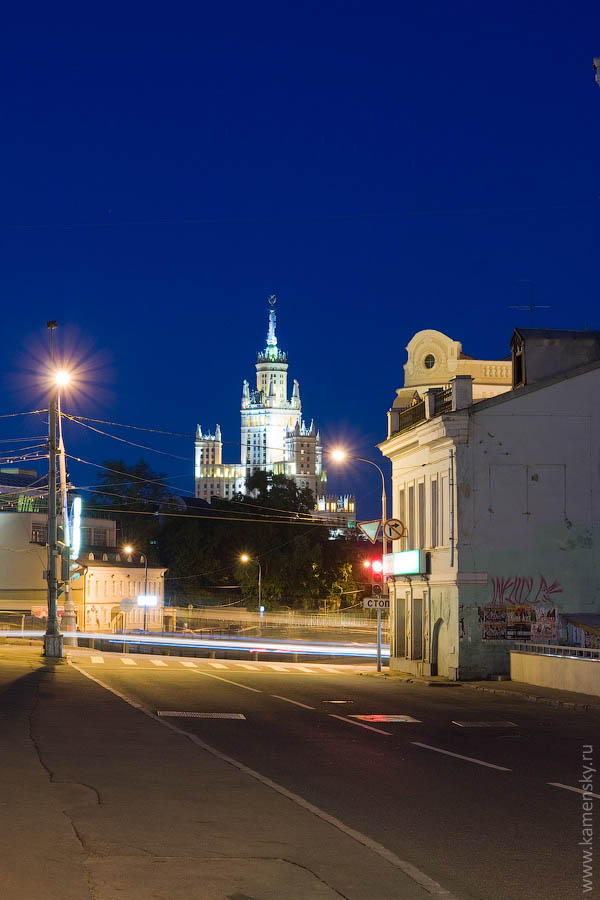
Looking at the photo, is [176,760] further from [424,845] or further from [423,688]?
[423,688]

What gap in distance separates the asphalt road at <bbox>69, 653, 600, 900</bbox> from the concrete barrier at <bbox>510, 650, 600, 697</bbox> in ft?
5.74

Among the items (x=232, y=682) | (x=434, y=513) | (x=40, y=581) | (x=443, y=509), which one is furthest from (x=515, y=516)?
(x=40, y=581)

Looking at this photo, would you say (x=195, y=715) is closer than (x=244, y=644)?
Yes

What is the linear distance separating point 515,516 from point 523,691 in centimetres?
841

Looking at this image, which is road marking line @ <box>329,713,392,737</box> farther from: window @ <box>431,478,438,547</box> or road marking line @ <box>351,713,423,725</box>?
window @ <box>431,478,438,547</box>

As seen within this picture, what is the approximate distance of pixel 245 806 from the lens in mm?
11125

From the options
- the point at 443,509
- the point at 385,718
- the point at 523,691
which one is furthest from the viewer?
the point at 443,509

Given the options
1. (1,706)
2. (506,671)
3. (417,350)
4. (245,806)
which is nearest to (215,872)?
(245,806)

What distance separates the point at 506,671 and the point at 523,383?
1027 cm

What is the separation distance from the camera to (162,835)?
9547 mm

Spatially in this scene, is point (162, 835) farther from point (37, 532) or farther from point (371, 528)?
point (37, 532)

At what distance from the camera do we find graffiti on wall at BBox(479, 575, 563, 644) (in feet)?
120

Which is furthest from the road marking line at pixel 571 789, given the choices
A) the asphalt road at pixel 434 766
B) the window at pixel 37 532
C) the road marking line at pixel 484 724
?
the window at pixel 37 532

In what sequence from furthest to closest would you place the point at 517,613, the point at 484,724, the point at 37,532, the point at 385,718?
the point at 37,532
the point at 517,613
the point at 385,718
the point at 484,724
